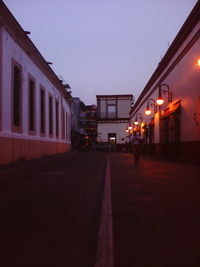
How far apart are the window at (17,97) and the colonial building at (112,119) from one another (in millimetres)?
44771

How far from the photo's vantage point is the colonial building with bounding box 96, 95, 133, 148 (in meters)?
66.6

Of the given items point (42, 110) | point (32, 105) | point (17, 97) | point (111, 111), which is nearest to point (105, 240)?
point (17, 97)

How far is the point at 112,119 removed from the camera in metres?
66.6

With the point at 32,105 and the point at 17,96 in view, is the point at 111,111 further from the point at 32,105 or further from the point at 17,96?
the point at 17,96

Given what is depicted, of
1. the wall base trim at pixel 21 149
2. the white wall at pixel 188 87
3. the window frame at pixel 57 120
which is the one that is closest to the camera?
the white wall at pixel 188 87

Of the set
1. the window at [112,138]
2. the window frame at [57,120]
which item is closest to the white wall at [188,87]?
the window frame at [57,120]

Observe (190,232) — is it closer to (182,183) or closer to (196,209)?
(196,209)

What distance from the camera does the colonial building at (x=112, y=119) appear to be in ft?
218

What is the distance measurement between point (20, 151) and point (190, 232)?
17455mm

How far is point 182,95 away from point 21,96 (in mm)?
9551

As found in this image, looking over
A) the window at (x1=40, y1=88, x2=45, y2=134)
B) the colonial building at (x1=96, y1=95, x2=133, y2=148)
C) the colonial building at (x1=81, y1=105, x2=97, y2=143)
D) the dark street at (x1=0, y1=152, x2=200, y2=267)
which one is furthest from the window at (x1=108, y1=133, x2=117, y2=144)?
the dark street at (x1=0, y1=152, x2=200, y2=267)

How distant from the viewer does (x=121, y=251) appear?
3828 mm

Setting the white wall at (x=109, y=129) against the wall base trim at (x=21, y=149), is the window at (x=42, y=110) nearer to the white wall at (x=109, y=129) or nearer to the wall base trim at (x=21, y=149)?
Result: the wall base trim at (x=21, y=149)

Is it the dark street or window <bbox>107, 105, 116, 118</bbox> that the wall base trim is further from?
window <bbox>107, 105, 116, 118</bbox>
